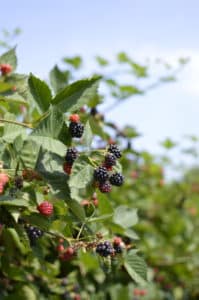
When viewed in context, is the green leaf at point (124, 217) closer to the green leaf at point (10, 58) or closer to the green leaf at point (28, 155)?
the green leaf at point (28, 155)

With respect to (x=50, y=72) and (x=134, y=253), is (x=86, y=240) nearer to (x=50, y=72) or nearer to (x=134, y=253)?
(x=134, y=253)

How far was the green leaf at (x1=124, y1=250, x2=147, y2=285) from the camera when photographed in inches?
79.9

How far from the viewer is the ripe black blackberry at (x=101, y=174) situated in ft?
5.21

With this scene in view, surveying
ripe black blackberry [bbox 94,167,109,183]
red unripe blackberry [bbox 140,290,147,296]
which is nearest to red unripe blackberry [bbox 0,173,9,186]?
ripe black blackberry [bbox 94,167,109,183]

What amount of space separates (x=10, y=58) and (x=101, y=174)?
0.72 metres

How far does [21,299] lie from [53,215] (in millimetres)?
767

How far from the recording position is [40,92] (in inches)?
65.4

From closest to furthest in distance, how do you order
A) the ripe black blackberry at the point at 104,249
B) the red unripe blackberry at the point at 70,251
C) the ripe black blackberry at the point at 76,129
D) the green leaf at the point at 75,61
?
the ripe black blackberry at the point at 76,129
the ripe black blackberry at the point at 104,249
the red unripe blackberry at the point at 70,251
the green leaf at the point at 75,61

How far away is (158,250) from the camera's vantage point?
5.08 m

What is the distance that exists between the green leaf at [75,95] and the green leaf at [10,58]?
48 centimetres

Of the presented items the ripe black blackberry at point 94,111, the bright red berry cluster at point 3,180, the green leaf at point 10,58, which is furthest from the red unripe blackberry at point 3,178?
the ripe black blackberry at point 94,111

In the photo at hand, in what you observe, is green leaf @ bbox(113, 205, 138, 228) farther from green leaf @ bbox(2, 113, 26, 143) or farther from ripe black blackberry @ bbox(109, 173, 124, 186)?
green leaf @ bbox(2, 113, 26, 143)

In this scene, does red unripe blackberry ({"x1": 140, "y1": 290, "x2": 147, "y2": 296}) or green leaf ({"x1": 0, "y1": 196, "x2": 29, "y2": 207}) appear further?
red unripe blackberry ({"x1": 140, "y1": 290, "x2": 147, "y2": 296})

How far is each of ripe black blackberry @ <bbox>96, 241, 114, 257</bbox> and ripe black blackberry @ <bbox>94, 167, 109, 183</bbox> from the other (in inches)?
9.8
